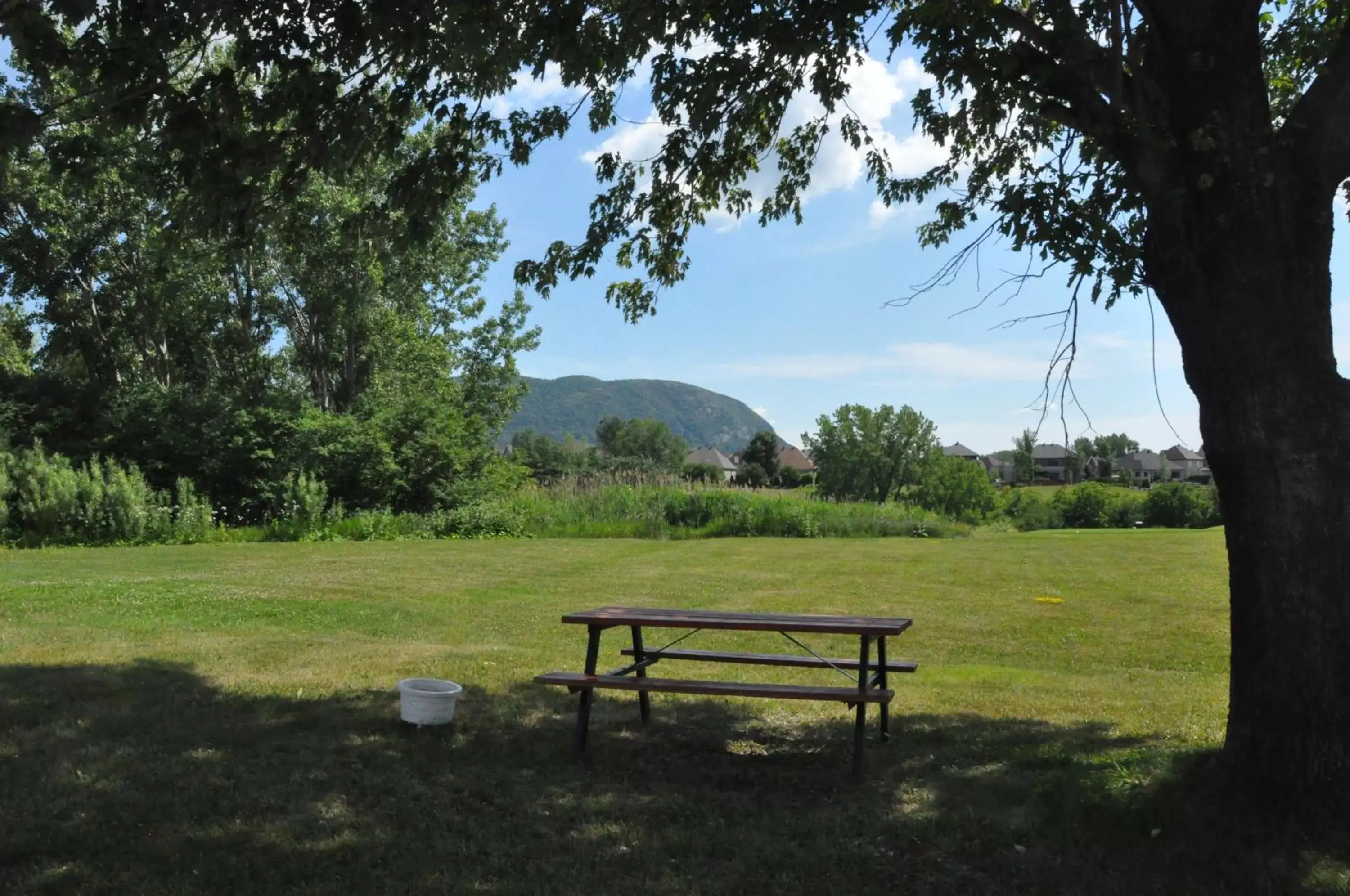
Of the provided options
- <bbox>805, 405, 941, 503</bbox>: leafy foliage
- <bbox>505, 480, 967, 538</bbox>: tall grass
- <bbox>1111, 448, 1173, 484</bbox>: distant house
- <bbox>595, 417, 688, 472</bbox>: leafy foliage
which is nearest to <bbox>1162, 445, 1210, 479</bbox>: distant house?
<bbox>1111, 448, 1173, 484</bbox>: distant house

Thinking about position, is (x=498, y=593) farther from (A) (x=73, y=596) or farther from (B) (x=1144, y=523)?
(B) (x=1144, y=523)

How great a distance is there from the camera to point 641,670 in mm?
5742

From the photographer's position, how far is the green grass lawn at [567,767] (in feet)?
12.3

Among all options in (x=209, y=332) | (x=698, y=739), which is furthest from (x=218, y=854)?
(x=209, y=332)

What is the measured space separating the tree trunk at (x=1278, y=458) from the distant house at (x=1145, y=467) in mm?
796

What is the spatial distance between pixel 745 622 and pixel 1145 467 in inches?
3448

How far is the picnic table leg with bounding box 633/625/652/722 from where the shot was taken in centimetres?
575

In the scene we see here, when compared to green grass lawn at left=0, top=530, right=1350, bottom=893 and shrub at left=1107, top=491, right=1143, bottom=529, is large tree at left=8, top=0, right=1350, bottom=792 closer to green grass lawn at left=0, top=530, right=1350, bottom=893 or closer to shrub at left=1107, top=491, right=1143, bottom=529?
green grass lawn at left=0, top=530, right=1350, bottom=893

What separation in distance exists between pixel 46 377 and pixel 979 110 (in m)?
24.7

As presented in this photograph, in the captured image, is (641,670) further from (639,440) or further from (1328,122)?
(639,440)

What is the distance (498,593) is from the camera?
12.0m

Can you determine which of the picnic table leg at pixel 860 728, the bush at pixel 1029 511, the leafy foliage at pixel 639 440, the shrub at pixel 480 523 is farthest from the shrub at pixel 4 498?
the leafy foliage at pixel 639 440

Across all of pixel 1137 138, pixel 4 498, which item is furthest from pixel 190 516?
pixel 1137 138

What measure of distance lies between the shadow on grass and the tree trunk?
35cm
